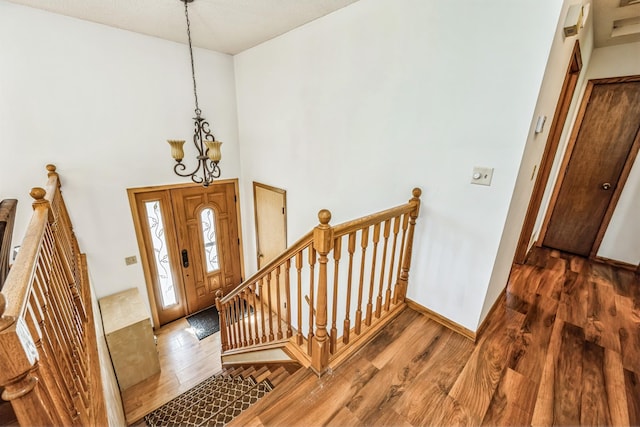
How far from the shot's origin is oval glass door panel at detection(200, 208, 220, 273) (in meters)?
4.00

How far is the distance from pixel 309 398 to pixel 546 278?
271cm

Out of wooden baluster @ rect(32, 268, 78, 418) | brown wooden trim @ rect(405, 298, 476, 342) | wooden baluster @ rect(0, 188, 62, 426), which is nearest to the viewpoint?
wooden baluster @ rect(0, 188, 62, 426)

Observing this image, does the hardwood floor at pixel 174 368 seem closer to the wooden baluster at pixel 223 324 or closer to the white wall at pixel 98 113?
the wooden baluster at pixel 223 324

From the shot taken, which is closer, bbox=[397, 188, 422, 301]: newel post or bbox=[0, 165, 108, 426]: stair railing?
bbox=[0, 165, 108, 426]: stair railing

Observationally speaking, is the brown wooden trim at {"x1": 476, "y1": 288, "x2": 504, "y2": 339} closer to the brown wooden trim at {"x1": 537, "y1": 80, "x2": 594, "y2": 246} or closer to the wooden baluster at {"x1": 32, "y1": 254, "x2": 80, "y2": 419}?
the brown wooden trim at {"x1": 537, "y1": 80, "x2": 594, "y2": 246}

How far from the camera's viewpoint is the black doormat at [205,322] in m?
3.92

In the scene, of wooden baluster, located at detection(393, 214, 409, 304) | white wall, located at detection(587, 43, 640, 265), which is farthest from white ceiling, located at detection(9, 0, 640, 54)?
wooden baluster, located at detection(393, 214, 409, 304)

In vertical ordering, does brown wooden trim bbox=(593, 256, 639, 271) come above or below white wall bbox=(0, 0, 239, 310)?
below

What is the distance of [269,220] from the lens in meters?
3.88

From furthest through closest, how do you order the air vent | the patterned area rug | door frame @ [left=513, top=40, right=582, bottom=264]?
the air vent → the patterned area rug → door frame @ [left=513, top=40, right=582, bottom=264]

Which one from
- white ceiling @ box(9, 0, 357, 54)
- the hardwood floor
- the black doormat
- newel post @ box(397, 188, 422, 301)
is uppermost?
white ceiling @ box(9, 0, 357, 54)

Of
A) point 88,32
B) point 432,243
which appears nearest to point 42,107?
point 88,32

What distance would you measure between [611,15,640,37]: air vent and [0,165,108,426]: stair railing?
4248mm

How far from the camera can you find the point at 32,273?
88cm
